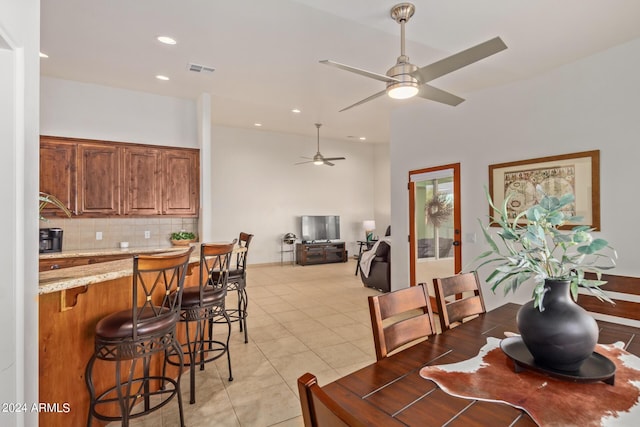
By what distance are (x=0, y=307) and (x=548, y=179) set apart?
4.45m

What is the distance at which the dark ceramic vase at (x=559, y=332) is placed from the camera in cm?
115

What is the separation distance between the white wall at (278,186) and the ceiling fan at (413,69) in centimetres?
583

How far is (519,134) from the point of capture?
150 inches

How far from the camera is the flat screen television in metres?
8.71

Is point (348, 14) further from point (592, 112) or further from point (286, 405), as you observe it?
point (286, 405)

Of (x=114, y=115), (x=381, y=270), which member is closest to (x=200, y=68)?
(x=114, y=115)

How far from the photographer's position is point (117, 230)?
489 cm

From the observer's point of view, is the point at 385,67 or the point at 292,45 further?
the point at 385,67

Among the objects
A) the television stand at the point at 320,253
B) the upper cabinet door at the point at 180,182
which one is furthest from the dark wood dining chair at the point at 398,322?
the television stand at the point at 320,253

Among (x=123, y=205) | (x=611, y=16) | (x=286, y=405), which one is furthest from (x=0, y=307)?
(x=611, y=16)

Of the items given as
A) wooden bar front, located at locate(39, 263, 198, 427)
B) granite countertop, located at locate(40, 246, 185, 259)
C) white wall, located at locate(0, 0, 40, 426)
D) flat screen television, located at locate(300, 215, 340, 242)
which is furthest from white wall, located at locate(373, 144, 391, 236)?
white wall, located at locate(0, 0, 40, 426)

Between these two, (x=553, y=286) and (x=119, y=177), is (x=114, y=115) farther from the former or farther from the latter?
(x=553, y=286)

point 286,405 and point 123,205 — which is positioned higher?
point 123,205

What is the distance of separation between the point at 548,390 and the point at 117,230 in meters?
5.41
